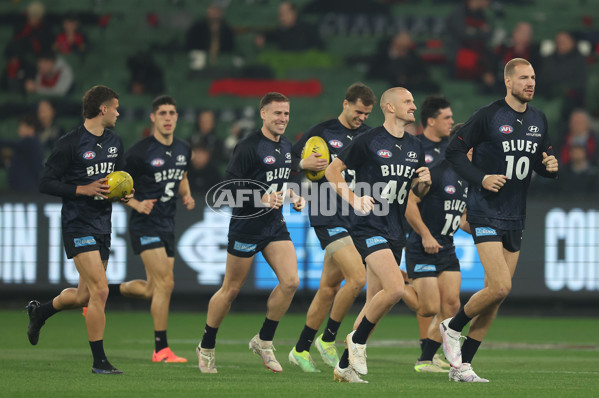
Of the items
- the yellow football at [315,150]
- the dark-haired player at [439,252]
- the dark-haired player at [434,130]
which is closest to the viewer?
the yellow football at [315,150]

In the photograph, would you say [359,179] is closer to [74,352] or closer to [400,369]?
[400,369]

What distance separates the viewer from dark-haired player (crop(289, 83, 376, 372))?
35.0 feet

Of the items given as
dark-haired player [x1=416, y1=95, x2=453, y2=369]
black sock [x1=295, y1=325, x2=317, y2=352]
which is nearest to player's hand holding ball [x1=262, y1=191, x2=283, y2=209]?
black sock [x1=295, y1=325, x2=317, y2=352]

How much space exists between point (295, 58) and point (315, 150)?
1359 centimetres

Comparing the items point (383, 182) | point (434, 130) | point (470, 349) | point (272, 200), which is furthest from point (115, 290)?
point (470, 349)

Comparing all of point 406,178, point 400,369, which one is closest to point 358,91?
point 406,178

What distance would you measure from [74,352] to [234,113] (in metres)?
10.7

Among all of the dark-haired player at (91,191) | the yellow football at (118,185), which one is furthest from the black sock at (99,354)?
the yellow football at (118,185)

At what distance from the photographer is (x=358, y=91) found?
11102 millimetres

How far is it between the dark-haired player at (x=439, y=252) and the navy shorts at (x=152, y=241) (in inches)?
106

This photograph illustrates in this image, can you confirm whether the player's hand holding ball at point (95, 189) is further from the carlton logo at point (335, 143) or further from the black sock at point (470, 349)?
the black sock at point (470, 349)

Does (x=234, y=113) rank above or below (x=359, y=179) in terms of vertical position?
above

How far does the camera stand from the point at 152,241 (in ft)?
39.0

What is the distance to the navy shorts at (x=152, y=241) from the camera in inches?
468
